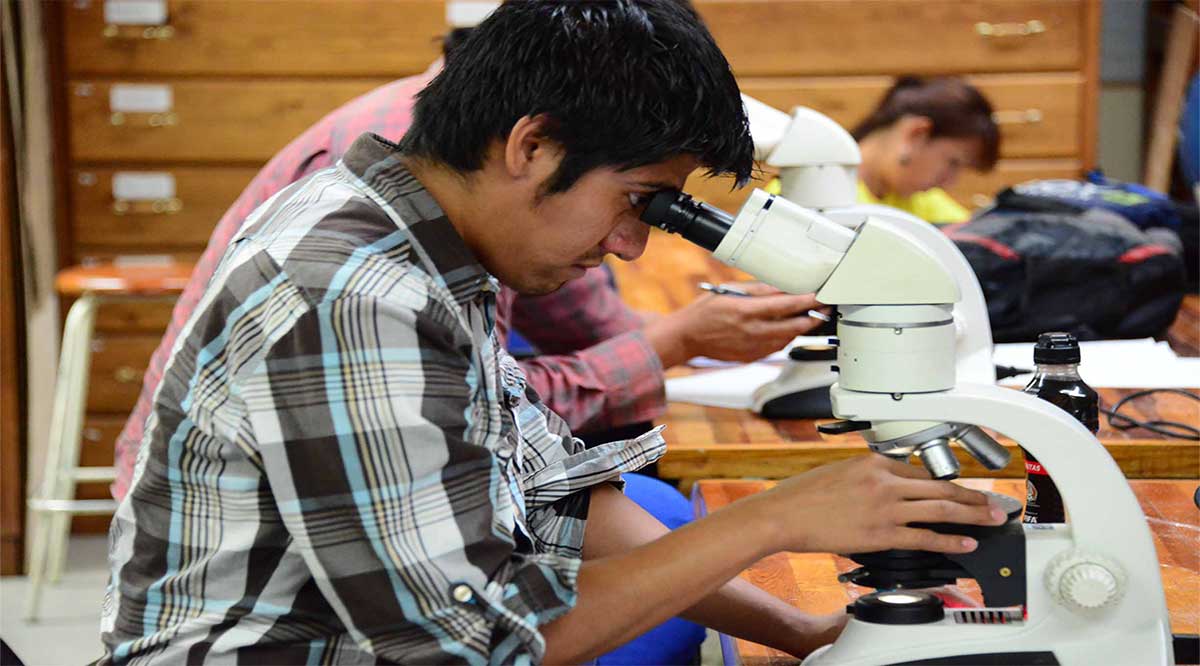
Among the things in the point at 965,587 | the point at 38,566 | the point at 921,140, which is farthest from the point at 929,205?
the point at 965,587

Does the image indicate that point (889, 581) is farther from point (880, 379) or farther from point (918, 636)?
point (880, 379)

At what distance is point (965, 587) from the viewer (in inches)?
49.7

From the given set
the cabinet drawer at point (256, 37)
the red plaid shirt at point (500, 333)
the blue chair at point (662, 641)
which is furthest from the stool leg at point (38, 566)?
the blue chair at point (662, 641)

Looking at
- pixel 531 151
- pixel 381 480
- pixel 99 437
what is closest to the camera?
pixel 381 480

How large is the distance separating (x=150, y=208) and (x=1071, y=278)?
2521 millimetres

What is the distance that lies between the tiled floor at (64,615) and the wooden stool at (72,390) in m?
0.04

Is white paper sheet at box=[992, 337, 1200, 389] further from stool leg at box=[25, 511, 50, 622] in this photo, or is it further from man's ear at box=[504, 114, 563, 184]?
stool leg at box=[25, 511, 50, 622]

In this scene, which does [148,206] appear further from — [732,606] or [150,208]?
[732,606]

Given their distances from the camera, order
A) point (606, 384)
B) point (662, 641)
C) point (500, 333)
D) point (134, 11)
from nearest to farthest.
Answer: point (662, 641) < point (500, 333) < point (606, 384) < point (134, 11)

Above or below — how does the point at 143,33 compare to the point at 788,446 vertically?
above

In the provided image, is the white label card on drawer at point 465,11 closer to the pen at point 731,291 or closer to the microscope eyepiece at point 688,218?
the pen at point 731,291

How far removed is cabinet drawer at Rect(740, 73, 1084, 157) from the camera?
3887 mm

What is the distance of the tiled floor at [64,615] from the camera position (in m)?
2.97

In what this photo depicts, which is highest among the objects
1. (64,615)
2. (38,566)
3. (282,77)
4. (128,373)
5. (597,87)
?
(597,87)
